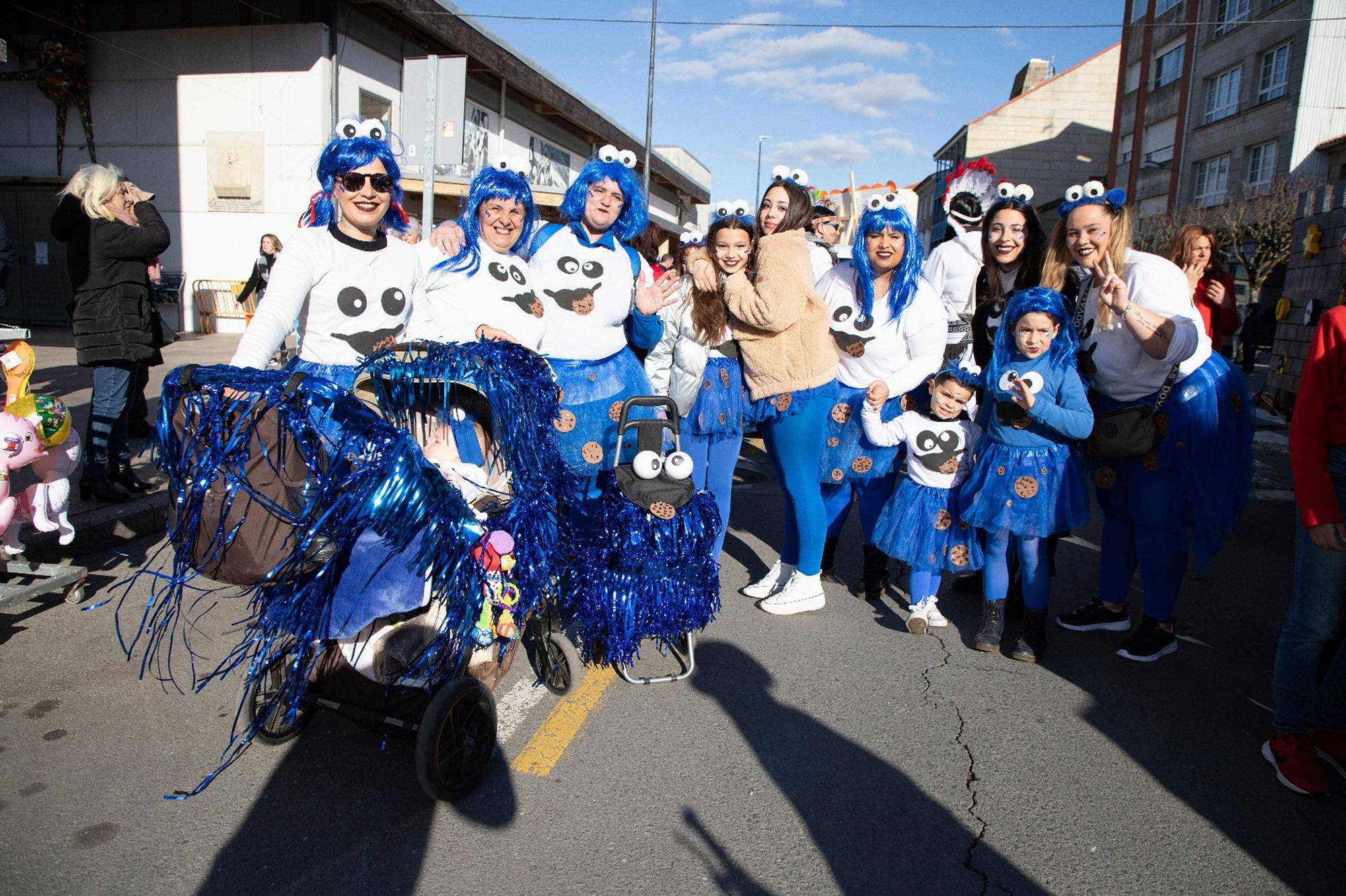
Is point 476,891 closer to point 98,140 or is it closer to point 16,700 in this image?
point 16,700

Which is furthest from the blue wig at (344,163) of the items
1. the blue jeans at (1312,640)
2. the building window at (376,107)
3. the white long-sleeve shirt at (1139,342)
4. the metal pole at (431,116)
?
the building window at (376,107)

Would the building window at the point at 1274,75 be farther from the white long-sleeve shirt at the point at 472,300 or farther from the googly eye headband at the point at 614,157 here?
the white long-sleeve shirt at the point at 472,300

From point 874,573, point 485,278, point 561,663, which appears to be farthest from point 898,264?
point 561,663

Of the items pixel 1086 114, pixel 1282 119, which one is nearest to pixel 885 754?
pixel 1282 119

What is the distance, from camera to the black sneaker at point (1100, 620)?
4.03 m

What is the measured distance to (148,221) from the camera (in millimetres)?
4973

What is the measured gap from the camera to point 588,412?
3.56m

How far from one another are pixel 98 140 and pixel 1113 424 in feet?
57.0

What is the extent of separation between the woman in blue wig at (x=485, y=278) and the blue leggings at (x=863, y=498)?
5.92 ft

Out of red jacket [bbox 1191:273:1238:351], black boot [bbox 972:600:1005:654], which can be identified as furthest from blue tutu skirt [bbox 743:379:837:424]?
red jacket [bbox 1191:273:1238:351]

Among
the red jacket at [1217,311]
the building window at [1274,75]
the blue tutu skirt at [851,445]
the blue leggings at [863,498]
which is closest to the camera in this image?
the blue tutu skirt at [851,445]

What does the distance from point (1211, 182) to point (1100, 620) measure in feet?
100

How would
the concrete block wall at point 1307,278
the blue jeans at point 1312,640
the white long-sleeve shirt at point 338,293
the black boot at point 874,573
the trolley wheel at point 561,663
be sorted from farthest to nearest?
the concrete block wall at point 1307,278
the black boot at point 874,573
the trolley wheel at point 561,663
the white long-sleeve shirt at point 338,293
the blue jeans at point 1312,640

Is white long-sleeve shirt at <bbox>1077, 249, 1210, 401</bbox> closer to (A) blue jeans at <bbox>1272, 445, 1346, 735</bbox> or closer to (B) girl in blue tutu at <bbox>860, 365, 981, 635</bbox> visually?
(B) girl in blue tutu at <bbox>860, 365, 981, 635</bbox>
